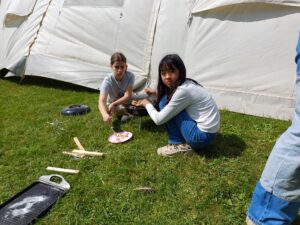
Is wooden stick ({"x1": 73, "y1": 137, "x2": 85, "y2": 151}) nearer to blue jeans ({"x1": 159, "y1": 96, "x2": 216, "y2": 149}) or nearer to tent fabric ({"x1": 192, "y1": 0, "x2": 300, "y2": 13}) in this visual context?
blue jeans ({"x1": 159, "y1": 96, "x2": 216, "y2": 149})

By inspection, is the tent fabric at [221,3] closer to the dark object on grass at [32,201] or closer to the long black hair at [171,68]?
the long black hair at [171,68]

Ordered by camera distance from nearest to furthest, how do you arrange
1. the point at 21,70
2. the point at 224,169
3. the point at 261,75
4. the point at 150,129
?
the point at 224,169, the point at 150,129, the point at 261,75, the point at 21,70

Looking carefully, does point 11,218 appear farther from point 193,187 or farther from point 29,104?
point 29,104

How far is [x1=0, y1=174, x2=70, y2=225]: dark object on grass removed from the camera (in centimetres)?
291

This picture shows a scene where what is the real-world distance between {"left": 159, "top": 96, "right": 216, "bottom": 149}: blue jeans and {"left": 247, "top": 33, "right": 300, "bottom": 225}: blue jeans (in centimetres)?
112

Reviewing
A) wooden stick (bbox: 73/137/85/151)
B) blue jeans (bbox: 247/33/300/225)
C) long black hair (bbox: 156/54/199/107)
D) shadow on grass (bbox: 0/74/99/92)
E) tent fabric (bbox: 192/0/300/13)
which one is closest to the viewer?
blue jeans (bbox: 247/33/300/225)

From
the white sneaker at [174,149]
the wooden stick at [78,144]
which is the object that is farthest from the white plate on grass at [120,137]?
the white sneaker at [174,149]

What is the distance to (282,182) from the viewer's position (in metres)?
2.36

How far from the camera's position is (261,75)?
191 inches

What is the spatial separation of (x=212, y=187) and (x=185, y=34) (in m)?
2.69

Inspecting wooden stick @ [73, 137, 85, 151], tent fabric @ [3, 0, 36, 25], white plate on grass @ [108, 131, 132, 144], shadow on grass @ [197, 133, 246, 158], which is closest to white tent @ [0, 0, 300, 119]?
tent fabric @ [3, 0, 36, 25]

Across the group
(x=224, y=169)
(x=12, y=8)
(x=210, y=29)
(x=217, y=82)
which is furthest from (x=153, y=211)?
(x=12, y=8)

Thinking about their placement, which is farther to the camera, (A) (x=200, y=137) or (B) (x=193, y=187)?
(A) (x=200, y=137)

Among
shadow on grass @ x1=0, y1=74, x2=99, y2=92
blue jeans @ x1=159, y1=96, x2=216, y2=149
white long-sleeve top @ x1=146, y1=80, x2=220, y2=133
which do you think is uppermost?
white long-sleeve top @ x1=146, y1=80, x2=220, y2=133
